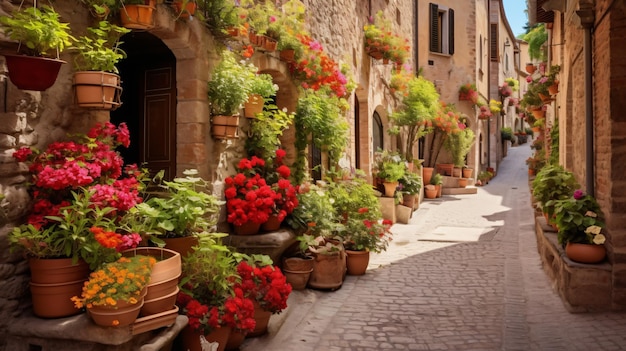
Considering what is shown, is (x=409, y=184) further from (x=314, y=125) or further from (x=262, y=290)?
(x=262, y=290)

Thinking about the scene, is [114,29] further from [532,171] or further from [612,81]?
[532,171]

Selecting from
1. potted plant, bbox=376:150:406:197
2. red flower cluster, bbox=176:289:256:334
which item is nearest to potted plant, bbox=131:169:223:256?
red flower cluster, bbox=176:289:256:334

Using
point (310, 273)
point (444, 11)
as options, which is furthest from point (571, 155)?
point (444, 11)

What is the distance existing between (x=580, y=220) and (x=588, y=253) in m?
0.38

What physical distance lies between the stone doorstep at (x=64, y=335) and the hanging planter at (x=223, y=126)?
2658 mm

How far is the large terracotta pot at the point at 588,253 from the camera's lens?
17.9 feet

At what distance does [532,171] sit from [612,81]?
10250mm

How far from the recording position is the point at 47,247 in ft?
10.8

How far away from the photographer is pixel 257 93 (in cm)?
612

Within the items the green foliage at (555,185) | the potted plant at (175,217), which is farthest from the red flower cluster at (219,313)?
the green foliage at (555,185)

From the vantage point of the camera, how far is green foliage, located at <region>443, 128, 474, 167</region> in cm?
1770

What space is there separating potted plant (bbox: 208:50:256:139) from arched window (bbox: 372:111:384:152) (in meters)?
8.11

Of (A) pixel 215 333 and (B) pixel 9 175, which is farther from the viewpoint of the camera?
(A) pixel 215 333

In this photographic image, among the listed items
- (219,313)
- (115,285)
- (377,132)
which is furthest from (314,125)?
(377,132)
